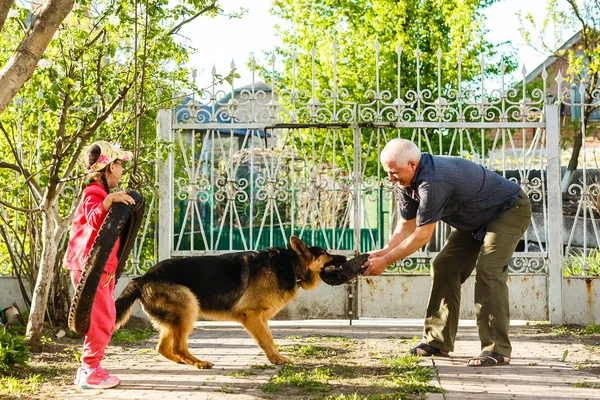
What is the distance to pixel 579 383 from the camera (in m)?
5.37

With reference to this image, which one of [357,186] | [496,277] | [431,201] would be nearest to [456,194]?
[431,201]

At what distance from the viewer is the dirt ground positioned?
512 centimetres

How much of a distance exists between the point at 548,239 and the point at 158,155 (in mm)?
4728

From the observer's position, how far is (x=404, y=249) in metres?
5.90

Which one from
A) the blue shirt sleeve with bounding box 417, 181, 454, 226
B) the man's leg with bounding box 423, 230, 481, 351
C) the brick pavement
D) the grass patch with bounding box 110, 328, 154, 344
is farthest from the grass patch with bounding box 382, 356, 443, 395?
the grass patch with bounding box 110, 328, 154, 344

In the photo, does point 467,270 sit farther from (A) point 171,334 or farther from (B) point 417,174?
(A) point 171,334

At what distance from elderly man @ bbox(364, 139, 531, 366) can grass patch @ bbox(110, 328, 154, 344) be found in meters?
3.06

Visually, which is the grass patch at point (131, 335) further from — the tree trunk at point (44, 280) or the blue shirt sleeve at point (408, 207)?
the blue shirt sleeve at point (408, 207)

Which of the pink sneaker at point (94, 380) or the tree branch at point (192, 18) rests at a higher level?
the tree branch at point (192, 18)

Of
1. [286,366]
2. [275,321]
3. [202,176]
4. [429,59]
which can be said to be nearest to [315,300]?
[275,321]

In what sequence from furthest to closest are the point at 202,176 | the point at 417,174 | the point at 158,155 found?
the point at 202,176, the point at 158,155, the point at 417,174

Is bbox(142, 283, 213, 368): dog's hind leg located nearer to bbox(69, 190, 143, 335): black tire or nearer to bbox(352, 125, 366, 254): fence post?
bbox(69, 190, 143, 335): black tire

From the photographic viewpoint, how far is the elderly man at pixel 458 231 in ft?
19.1

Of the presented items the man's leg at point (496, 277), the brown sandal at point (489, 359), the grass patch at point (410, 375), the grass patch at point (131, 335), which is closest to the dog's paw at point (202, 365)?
the grass patch at point (410, 375)
